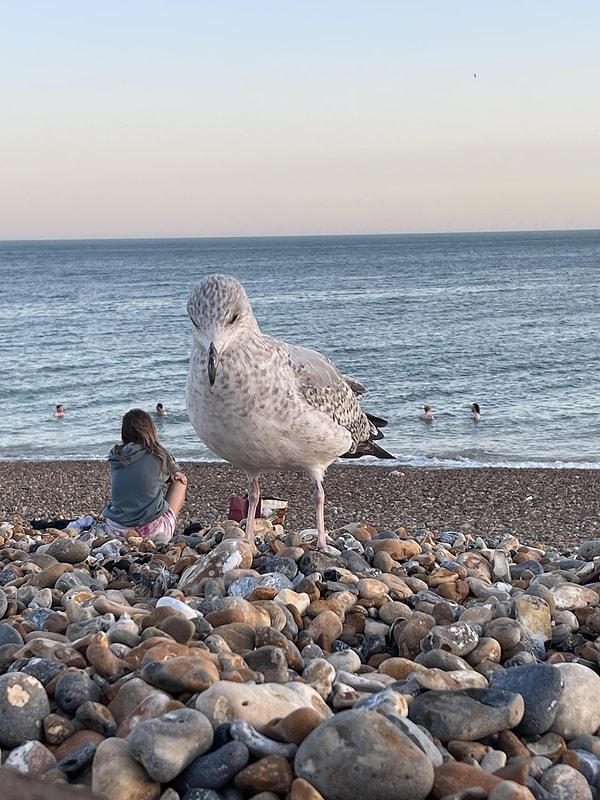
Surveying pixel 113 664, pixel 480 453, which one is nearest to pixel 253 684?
pixel 113 664

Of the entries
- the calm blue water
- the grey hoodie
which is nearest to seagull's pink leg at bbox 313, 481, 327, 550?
the grey hoodie

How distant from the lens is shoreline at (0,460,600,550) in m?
14.0

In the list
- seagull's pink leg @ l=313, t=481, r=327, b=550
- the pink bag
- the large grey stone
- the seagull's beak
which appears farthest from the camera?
the pink bag

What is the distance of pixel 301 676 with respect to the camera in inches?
136

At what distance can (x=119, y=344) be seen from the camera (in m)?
42.9

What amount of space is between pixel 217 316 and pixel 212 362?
0.89ft

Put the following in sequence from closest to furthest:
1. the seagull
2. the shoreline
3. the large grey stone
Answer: the large grey stone < the seagull < the shoreline

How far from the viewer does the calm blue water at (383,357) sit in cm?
2305

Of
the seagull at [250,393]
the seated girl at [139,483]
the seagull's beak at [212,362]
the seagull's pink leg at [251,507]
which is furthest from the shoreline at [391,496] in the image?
the seagull's beak at [212,362]

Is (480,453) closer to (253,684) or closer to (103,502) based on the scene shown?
(103,502)

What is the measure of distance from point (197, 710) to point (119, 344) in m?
41.1

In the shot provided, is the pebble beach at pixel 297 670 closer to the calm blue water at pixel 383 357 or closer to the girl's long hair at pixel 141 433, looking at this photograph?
the girl's long hair at pixel 141 433

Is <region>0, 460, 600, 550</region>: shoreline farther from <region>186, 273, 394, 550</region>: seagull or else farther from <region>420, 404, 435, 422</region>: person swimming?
<region>186, 273, 394, 550</region>: seagull

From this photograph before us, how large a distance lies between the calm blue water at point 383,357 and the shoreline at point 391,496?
205 centimetres
